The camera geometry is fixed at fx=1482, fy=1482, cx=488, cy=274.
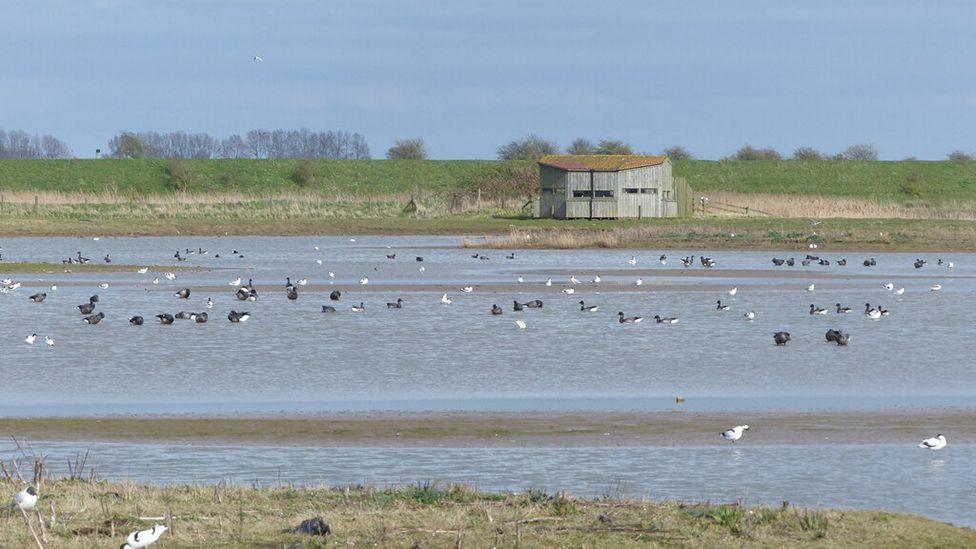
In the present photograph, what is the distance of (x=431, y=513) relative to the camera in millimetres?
12188

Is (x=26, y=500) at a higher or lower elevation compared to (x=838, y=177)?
lower

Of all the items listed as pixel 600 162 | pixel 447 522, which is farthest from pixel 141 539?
pixel 600 162

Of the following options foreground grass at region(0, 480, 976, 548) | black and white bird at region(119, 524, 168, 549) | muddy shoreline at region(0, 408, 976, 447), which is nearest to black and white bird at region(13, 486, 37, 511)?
foreground grass at region(0, 480, 976, 548)

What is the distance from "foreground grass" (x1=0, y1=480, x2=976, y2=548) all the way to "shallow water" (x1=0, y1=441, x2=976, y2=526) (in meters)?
1.27

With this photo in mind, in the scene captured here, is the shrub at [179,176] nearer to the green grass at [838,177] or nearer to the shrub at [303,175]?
the shrub at [303,175]

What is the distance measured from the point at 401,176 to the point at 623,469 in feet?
385

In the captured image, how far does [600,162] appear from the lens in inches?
3103

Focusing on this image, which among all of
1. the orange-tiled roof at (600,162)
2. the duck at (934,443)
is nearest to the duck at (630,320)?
the duck at (934,443)

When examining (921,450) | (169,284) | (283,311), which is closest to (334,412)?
(921,450)

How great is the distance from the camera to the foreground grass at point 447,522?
451 inches

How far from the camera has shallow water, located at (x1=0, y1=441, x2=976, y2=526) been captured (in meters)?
14.0

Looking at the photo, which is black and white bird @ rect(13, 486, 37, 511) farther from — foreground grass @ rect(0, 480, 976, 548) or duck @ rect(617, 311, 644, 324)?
duck @ rect(617, 311, 644, 324)

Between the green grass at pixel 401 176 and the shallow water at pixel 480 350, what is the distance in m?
76.2

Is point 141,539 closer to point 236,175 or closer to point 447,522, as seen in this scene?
point 447,522
